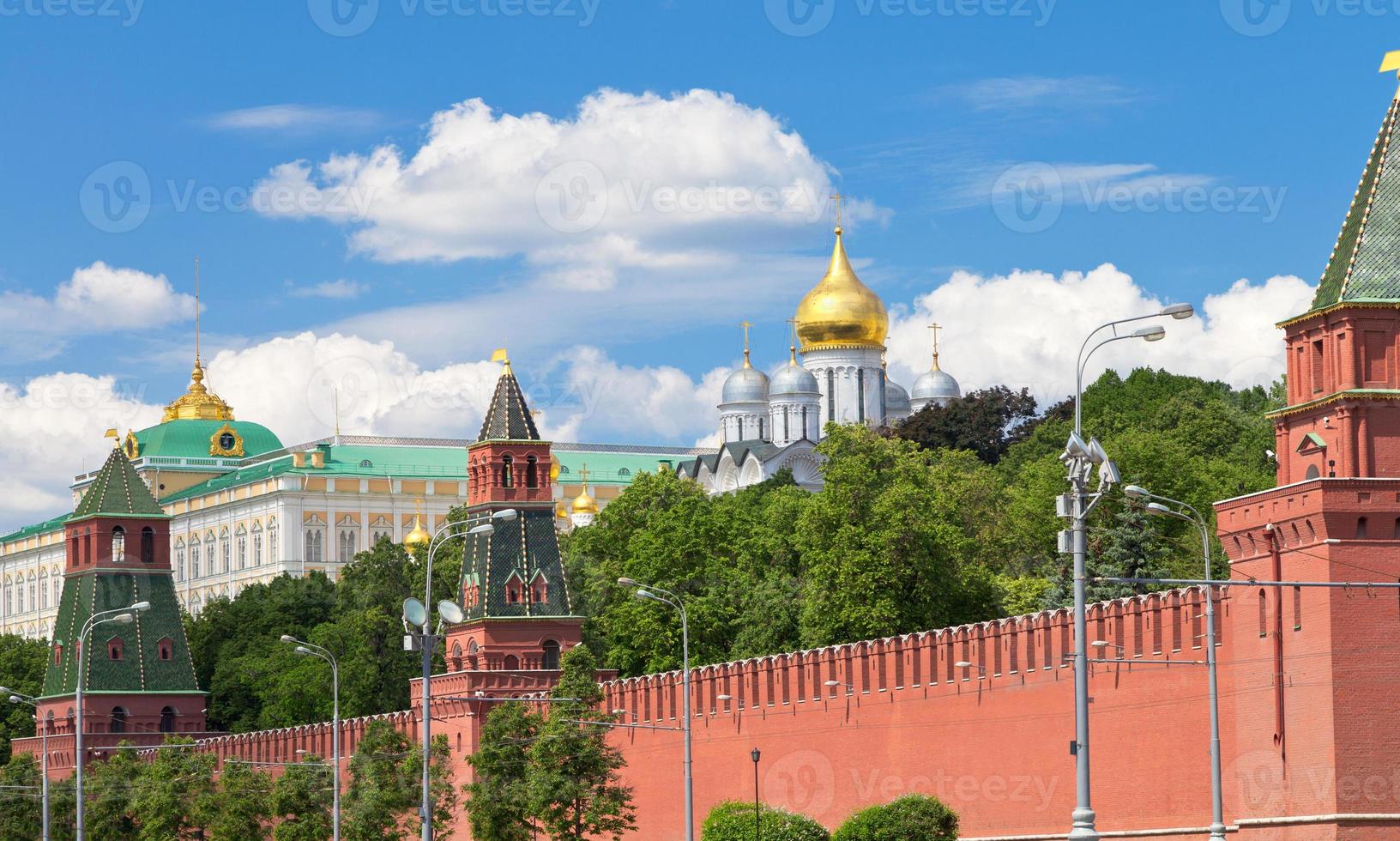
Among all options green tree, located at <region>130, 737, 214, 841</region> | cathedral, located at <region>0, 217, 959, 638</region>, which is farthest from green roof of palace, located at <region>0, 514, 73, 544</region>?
green tree, located at <region>130, 737, 214, 841</region>

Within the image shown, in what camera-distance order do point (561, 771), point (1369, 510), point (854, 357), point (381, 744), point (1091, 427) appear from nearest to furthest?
point (1369, 510), point (561, 771), point (381, 744), point (1091, 427), point (854, 357)

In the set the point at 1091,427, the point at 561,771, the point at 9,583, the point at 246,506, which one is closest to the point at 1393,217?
the point at 561,771

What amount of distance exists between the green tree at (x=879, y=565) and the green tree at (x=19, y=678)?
33.0 metres

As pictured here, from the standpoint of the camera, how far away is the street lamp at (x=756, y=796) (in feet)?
167

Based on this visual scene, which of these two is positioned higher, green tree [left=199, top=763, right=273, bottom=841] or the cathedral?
the cathedral

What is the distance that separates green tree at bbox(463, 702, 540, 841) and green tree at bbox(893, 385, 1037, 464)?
154 ft

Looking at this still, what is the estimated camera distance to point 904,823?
48.9 meters

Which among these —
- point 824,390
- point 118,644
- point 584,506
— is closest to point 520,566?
point 118,644

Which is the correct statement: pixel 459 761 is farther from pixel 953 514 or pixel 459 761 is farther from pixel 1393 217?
pixel 1393 217

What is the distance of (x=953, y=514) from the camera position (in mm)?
74875

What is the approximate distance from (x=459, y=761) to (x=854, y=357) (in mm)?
79201

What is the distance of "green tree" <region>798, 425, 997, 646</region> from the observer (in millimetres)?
68312

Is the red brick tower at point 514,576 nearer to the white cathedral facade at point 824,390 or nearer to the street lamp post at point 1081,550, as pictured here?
the street lamp post at point 1081,550

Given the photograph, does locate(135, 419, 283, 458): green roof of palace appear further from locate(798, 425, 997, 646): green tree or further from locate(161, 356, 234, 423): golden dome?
locate(798, 425, 997, 646): green tree
